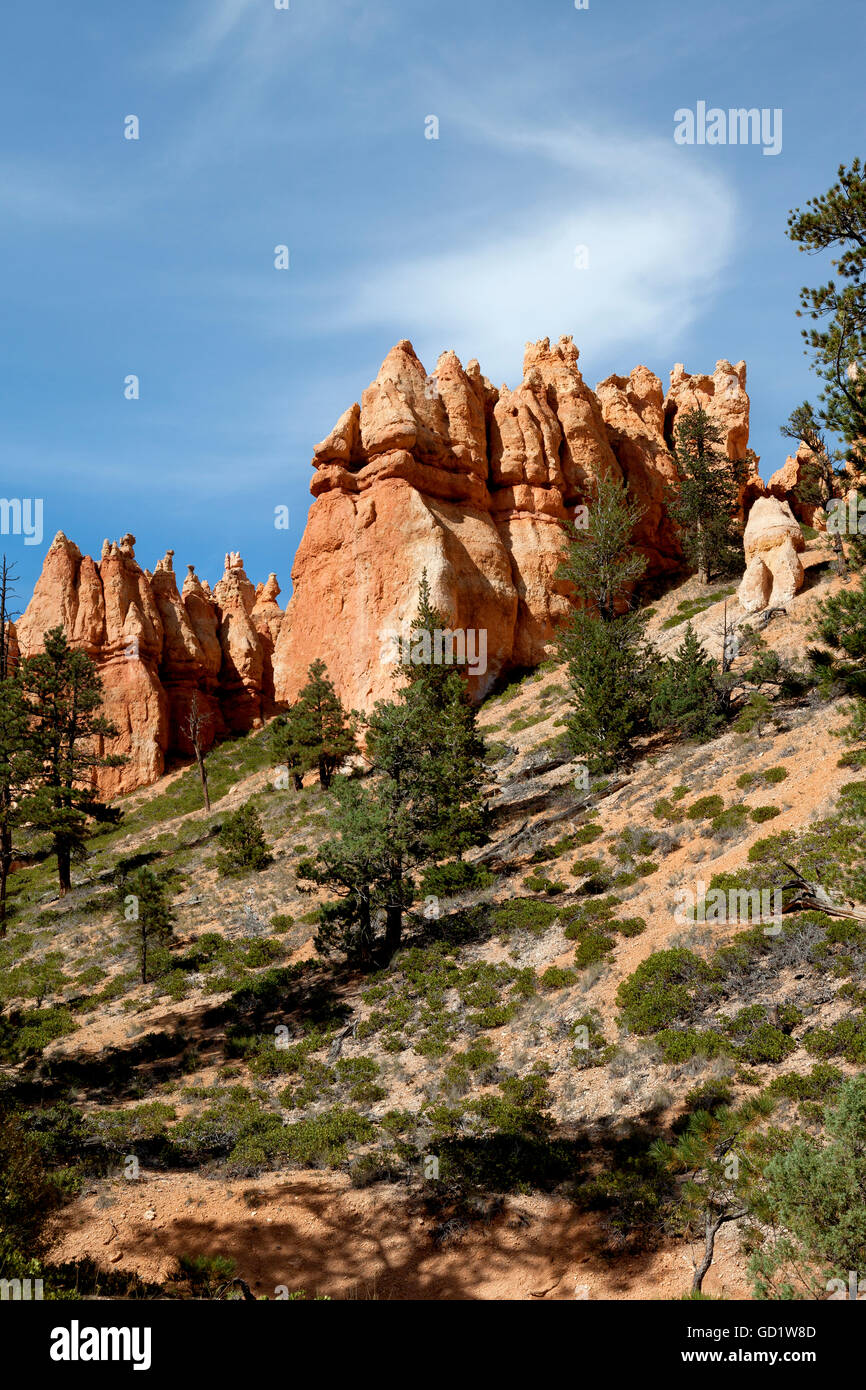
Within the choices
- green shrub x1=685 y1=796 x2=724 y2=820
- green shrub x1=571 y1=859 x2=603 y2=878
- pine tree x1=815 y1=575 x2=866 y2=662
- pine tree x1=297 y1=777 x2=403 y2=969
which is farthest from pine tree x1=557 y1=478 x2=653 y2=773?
pine tree x1=815 y1=575 x2=866 y2=662

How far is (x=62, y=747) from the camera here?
36.3 meters

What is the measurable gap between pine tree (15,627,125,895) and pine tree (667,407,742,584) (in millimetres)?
34268

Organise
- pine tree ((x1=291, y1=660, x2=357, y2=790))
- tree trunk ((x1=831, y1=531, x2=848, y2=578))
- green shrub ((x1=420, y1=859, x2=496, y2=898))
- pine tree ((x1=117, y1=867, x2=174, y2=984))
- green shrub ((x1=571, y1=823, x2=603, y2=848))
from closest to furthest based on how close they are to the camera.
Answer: green shrub ((x1=420, y1=859, x2=496, y2=898))
green shrub ((x1=571, y1=823, x2=603, y2=848))
pine tree ((x1=117, y1=867, x2=174, y2=984))
tree trunk ((x1=831, y1=531, x2=848, y2=578))
pine tree ((x1=291, y1=660, x2=357, y2=790))

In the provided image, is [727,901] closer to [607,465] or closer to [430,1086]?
[430,1086]

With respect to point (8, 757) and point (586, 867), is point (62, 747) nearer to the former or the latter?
point (8, 757)

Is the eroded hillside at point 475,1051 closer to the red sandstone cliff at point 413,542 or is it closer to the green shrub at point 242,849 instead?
the green shrub at point 242,849

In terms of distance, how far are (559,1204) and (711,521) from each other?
43.0 m

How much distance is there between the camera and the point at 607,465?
173ft

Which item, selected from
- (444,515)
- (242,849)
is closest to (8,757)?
(242,849)

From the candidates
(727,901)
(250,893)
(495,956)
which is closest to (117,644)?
(250,893)

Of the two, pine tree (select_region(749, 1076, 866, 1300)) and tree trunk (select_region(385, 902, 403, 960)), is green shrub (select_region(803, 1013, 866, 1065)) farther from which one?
tree trunk (select_region(385, 902, 403, 960))

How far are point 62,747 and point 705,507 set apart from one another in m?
37.6

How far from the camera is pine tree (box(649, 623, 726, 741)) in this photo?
2825 cm

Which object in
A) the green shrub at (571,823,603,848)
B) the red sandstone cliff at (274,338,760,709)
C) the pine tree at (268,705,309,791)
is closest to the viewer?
the green shrub at (571,823,603,848)
